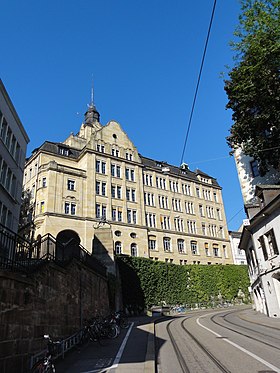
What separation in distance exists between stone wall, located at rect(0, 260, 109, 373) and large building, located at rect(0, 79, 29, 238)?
30.7 ft

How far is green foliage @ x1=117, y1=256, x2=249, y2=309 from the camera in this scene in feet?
121

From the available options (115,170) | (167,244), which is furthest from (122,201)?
(167,244)

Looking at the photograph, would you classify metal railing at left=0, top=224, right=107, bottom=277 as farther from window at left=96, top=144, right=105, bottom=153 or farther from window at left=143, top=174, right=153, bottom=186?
window at left=143, top=174, right=153, bottom=186

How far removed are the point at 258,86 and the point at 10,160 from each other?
1972 centimetres

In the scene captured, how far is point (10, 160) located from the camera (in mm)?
22000

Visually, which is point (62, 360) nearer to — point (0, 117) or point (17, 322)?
point (17, 322)

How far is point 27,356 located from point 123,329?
12.0 m

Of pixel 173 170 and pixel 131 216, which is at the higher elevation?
pixel 173 170

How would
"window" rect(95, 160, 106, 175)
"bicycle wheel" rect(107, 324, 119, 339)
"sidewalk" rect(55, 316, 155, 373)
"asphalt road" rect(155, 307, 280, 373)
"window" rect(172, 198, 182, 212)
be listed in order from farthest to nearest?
"window" rect(172, 198, 182, 212) → "window" rect(95, 160, 106, 175) → "bicycle wheel" rect(107, 324, 119, 339) → "sidewalk" rect(55, 316, 155, 373) → "asphalt road" rect(155, 307, 280, 373)

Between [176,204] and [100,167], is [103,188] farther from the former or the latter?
[176,204]

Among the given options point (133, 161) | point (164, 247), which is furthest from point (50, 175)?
point (164, 247)

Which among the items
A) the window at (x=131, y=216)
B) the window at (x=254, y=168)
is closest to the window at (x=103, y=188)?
the window at (x=131, y=216)

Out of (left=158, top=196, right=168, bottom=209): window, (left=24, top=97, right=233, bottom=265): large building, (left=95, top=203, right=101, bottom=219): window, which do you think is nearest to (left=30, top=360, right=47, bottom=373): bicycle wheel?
(left=24, top=97, right=233, bottom=265): large building

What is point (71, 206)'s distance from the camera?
136 ft
